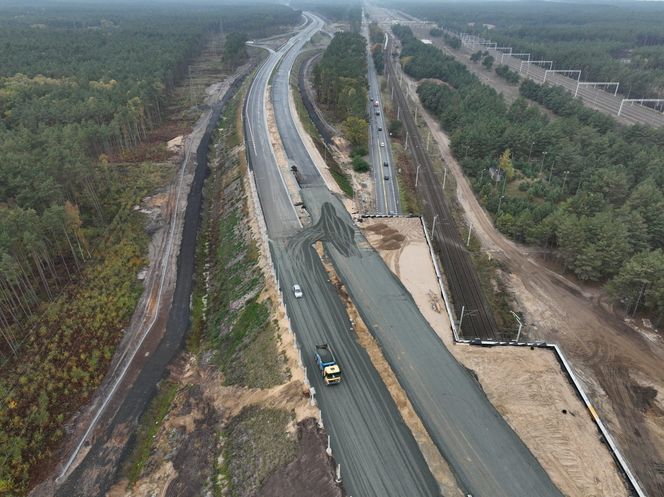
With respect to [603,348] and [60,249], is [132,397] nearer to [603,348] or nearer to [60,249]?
[60,249]

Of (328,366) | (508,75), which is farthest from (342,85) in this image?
(328,366)

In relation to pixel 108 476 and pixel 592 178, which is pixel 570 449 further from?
pixel 592 178

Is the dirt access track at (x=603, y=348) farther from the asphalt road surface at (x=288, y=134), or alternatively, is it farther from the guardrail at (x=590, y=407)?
the asphalt road surface at (x=288, y=134)

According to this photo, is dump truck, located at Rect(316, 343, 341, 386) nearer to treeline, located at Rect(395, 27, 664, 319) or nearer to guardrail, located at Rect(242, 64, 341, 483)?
guardrail, located at Rect(242, 64, 341, 483)

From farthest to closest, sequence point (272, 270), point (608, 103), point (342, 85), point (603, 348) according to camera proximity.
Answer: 1. point (608, 103)
2. point (342, 85)
3. point (272, 270)
4. point (603, 348)

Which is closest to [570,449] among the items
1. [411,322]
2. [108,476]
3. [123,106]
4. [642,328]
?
[411,322]

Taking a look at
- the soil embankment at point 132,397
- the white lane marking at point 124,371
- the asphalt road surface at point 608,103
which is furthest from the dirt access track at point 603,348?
the asphalt road surface at point 608,103

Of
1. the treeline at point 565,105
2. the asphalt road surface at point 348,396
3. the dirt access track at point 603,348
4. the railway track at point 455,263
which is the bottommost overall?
the dirt access track at point 603,348
